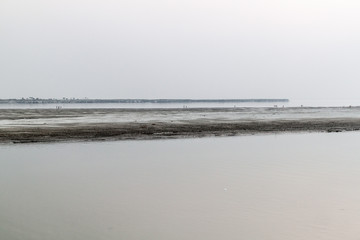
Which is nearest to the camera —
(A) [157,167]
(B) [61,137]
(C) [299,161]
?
(A) [157,167]

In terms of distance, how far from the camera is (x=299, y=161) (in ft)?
60.6

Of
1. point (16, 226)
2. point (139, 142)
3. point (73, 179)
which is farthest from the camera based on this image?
point (139, 142)

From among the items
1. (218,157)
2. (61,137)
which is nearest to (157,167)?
(218,157)

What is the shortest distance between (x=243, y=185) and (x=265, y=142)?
43.1 feet

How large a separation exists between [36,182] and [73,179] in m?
1.20

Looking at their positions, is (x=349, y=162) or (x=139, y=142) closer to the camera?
(x=349, y=162)

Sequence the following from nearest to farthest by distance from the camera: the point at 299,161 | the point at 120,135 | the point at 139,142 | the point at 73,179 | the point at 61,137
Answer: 1. the point at 73,179
2. the point at 299,161
3. the point at 139,142
4. the point at 61,137
5. the point at 120,135

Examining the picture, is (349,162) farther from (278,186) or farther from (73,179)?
(73,179)

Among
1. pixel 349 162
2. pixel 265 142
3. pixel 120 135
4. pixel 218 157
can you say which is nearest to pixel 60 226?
pixel 218 157

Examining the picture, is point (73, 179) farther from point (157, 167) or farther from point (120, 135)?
point (120, 135)

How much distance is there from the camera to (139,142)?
2592 cm

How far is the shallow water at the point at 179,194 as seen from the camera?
30.4 feet

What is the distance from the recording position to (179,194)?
1239cm

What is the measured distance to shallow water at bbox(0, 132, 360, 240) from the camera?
927 centimetres
